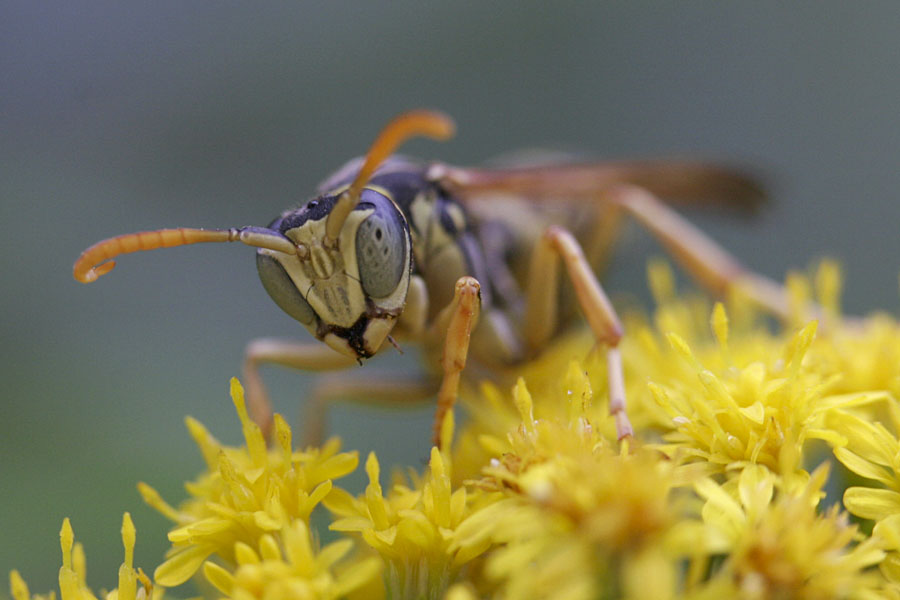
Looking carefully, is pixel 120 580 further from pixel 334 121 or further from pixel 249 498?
pixel 334 121

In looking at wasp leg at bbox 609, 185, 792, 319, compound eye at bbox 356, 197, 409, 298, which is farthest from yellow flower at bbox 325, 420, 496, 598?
wasp leg at bbox 609, 185, 792, 319

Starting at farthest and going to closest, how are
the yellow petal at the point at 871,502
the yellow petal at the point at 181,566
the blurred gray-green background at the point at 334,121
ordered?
the blurred gray-green background at the point at 334,121
the yellow petal at the point at 181,566
the yellow petal at the point at 871,502

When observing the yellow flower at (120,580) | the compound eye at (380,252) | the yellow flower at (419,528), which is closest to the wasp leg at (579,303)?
the yellow flower at (419,528)

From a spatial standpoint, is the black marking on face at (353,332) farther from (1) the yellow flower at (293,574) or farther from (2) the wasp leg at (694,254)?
(2) the wasp leg at (694,254)

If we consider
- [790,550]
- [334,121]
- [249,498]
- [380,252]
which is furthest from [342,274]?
[334,121]

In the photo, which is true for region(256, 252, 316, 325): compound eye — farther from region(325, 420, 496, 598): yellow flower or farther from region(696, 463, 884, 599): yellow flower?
region(696, 463, 884, 599): yellow flower

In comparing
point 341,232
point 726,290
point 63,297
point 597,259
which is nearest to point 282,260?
point 341,232

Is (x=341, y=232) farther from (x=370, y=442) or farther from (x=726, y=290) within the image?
(x=370, y=442)
